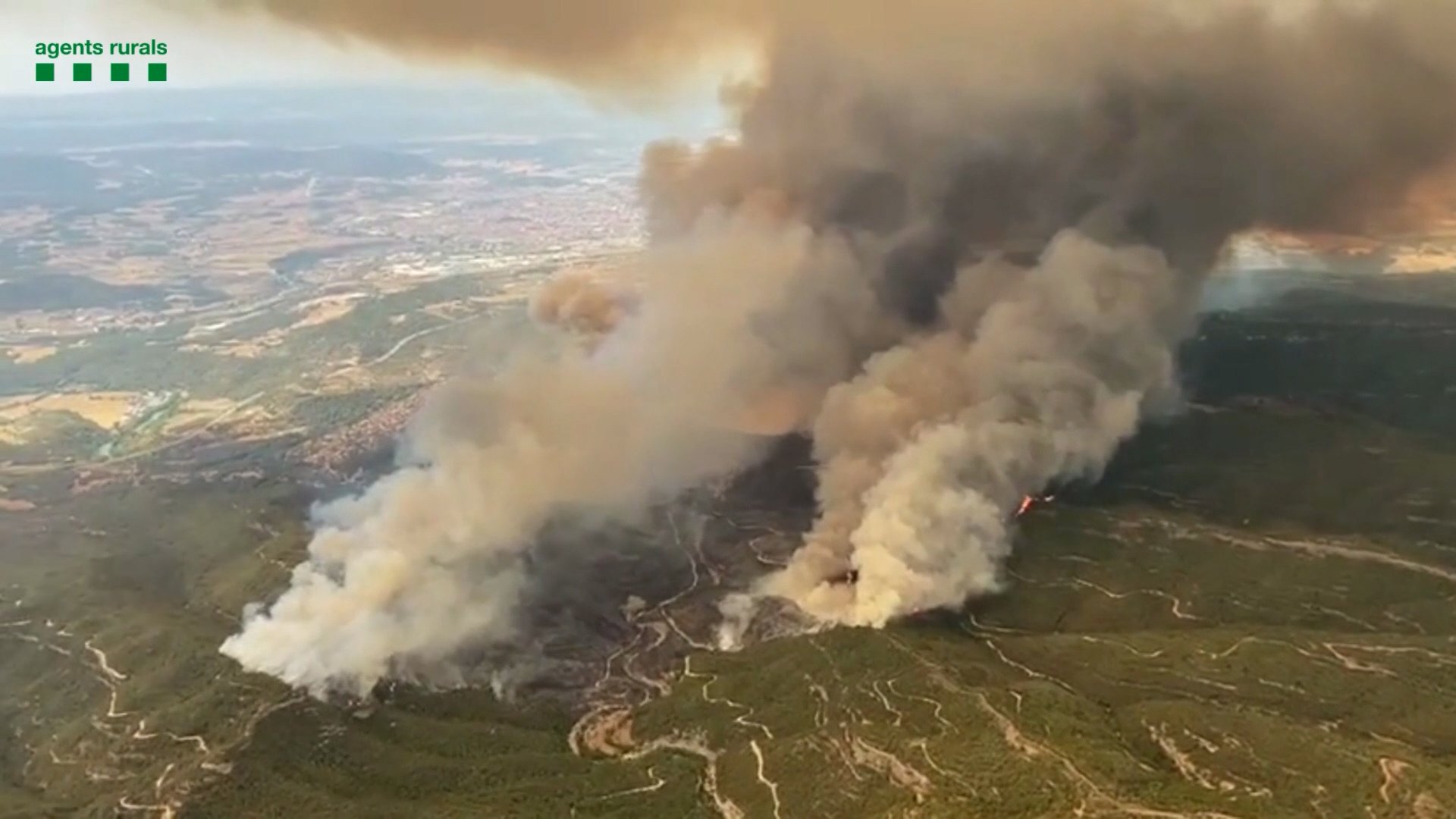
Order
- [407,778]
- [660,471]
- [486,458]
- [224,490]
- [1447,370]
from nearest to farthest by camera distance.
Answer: [407,778], [486,458], [660,471], [224,490], [1447,370]

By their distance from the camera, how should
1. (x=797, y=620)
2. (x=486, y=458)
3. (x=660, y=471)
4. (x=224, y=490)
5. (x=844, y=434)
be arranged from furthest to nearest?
(x=224, y=490) → (x=660, y=471) → (x=844, y=434) → (x=486, y=458) → (x=797, y=620)

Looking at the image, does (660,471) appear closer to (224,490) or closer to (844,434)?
(844,434)

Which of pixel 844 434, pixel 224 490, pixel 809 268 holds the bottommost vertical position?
pixel 224 490

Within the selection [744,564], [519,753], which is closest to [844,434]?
[744,564]

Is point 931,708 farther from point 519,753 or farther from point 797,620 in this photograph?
point 519,753

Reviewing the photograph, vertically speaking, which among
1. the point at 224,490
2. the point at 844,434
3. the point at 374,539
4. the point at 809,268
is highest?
the point at 809,268

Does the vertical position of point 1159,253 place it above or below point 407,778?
above

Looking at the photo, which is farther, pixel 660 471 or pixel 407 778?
pixel 660 471

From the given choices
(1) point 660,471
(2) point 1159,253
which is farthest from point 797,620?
(2) point 1159,253

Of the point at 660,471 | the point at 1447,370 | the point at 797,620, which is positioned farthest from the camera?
the point at 1447,370
